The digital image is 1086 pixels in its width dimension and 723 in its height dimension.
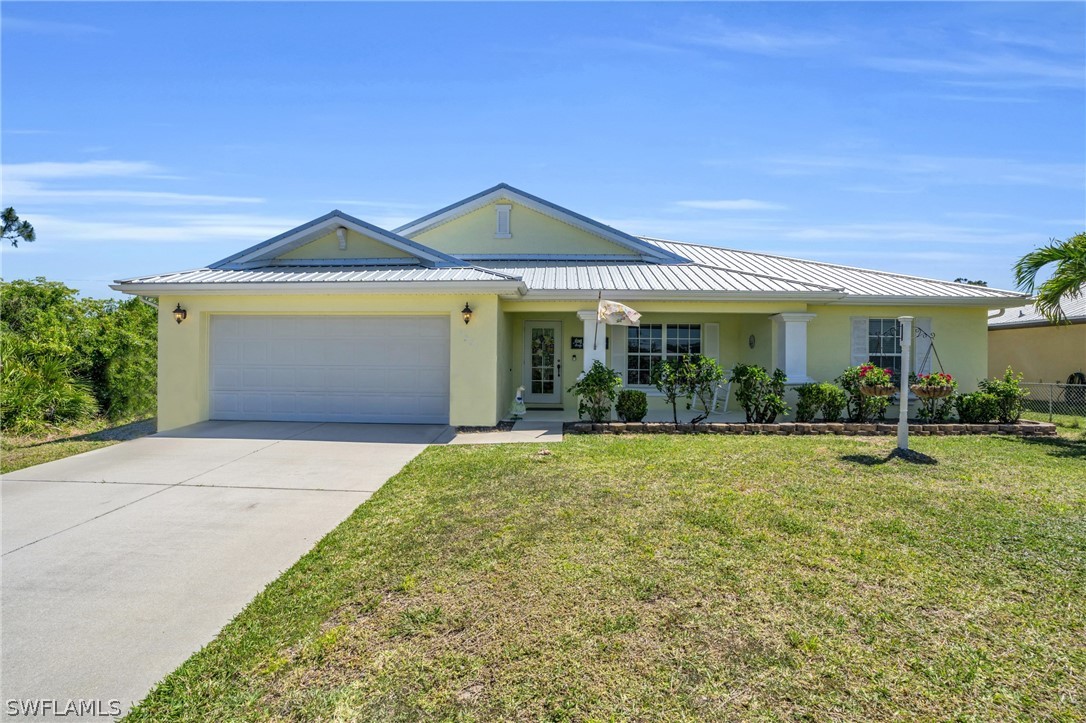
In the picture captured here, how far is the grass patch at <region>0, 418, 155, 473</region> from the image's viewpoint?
330 inches

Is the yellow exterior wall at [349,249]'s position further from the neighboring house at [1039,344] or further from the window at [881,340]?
the neighboring house at [1039,344]

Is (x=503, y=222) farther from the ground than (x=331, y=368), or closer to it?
farther from the ground

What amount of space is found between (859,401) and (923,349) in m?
2.99

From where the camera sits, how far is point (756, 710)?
2836 mm

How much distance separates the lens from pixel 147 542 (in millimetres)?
5117

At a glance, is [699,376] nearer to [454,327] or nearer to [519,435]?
[519,435]

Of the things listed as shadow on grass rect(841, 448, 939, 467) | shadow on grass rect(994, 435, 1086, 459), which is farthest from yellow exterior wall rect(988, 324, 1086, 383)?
shadow on grass rect(841, 448, 939, 467)

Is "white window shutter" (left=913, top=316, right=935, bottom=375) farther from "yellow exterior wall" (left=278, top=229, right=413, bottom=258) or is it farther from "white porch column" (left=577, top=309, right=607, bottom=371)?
"yellow exterior wall" (left=278, top=229, right=413, bottom=258)

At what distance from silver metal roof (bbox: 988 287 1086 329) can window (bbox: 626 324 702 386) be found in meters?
10.9

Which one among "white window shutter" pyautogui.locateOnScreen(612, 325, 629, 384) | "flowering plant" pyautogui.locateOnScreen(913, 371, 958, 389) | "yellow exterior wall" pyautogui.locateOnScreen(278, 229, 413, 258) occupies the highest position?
"yellow exterior wall" pyautogui.locateOnScreen(278, 229, 413, 258)

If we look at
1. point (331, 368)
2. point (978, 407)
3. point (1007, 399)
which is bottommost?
point (978, 407)

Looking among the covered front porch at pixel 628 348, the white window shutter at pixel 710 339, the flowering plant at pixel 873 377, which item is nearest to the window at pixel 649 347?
the covered front porch at pixel 628 348

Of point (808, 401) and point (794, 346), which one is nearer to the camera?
point (808, 401)

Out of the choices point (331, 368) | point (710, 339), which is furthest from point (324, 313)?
point (710, 339)
